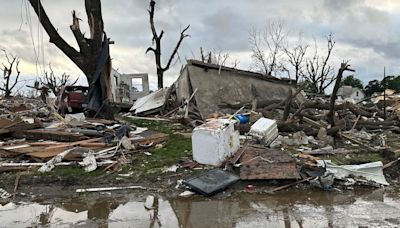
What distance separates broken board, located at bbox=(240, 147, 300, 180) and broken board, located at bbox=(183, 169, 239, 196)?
0.27 m

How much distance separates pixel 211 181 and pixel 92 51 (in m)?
6.85

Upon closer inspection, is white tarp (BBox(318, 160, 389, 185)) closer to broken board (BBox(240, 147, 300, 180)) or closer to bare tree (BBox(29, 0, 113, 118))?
broken board (BBox(240, 147, 300, 180))

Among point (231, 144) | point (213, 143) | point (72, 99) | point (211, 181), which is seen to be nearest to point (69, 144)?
point (213, 143)

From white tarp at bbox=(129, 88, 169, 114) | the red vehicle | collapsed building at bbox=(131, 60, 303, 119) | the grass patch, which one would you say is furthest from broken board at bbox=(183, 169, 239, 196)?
the red vehicle

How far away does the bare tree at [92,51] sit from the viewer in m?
11.7

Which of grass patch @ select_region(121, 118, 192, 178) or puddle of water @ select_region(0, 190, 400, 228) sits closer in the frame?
puddle of water @ select_region(0, 190, 400, 228)

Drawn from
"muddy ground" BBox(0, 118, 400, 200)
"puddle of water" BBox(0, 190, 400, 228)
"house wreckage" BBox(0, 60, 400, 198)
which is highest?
"house wreckage" BBox(0, 60, 400, 198)

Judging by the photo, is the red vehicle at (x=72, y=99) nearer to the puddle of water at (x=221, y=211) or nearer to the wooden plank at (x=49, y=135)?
the wooden plank at (x=49, y=135)

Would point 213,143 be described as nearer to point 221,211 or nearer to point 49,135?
point 221,211

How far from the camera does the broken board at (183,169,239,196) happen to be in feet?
21.2

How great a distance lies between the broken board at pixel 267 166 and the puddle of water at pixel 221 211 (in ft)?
1.39

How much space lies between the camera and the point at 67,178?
7090 millimetres

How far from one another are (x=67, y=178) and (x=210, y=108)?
7538mm

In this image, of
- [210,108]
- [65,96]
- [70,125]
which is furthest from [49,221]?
[65,96]
